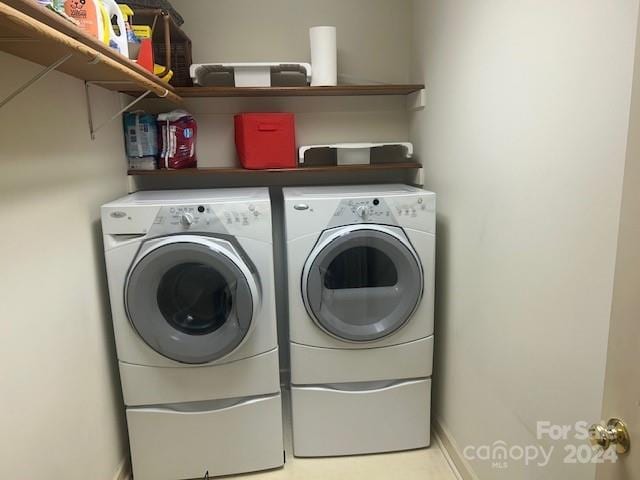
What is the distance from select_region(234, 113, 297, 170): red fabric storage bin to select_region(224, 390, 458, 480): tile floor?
1.45 metres

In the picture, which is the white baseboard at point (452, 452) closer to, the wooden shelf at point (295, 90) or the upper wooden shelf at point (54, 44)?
the wooden shelf at point (295, 90)

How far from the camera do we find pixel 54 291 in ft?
5.09

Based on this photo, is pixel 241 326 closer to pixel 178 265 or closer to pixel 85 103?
pixel 178 265

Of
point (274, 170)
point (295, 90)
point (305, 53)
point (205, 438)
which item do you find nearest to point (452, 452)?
point (205, 438)

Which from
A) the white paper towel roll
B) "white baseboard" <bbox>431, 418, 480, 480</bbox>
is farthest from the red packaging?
"white baseboard" <bbox>431, 418, 480, 480</bbox>

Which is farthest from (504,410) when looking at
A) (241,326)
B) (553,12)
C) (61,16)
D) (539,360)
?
(61,16)

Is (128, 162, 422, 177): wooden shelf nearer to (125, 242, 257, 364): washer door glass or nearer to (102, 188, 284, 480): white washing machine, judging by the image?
(102, 188, 284, 480): white washing machine

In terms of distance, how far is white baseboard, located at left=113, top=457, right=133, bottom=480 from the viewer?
208 cm

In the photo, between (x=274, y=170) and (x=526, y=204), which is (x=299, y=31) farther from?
(x=526, y=204)

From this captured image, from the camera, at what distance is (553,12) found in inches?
50.9

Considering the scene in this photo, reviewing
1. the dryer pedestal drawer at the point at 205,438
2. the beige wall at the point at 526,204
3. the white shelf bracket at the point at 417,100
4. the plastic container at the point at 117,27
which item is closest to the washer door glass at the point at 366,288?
the beige wall at the point at 526,204

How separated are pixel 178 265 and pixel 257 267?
32 centimetres

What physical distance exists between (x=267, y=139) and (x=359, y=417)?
4.68 feet

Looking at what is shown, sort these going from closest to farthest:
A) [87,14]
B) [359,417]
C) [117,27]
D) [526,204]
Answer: [87,14] < [526,204] < [117,27] < [359,417]
